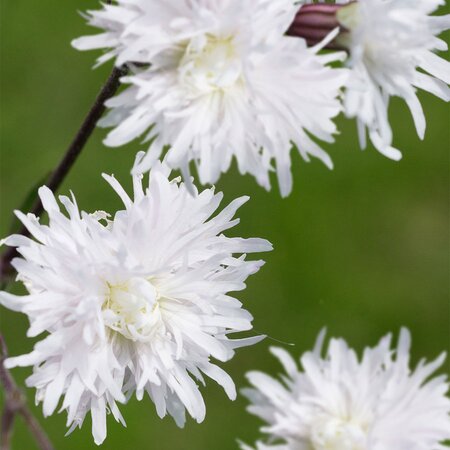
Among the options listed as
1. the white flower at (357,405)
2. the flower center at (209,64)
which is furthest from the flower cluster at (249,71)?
the white flower at (357,405)

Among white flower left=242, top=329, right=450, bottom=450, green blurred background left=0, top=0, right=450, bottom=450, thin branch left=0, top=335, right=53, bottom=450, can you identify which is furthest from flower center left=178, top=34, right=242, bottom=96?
green blurred background left=0, top=0, right=450, bottom=450

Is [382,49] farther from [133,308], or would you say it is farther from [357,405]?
[357,405]

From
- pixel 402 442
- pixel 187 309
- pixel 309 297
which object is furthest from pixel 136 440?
pixel 187 309

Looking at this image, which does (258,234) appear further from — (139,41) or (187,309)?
(139,41)

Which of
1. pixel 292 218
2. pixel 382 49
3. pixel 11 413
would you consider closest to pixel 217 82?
pixel 382 49

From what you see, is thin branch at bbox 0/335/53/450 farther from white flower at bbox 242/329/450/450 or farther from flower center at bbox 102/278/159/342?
white flower at bbox 242/329/450/450

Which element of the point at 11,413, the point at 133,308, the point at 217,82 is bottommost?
the point at 11,413
